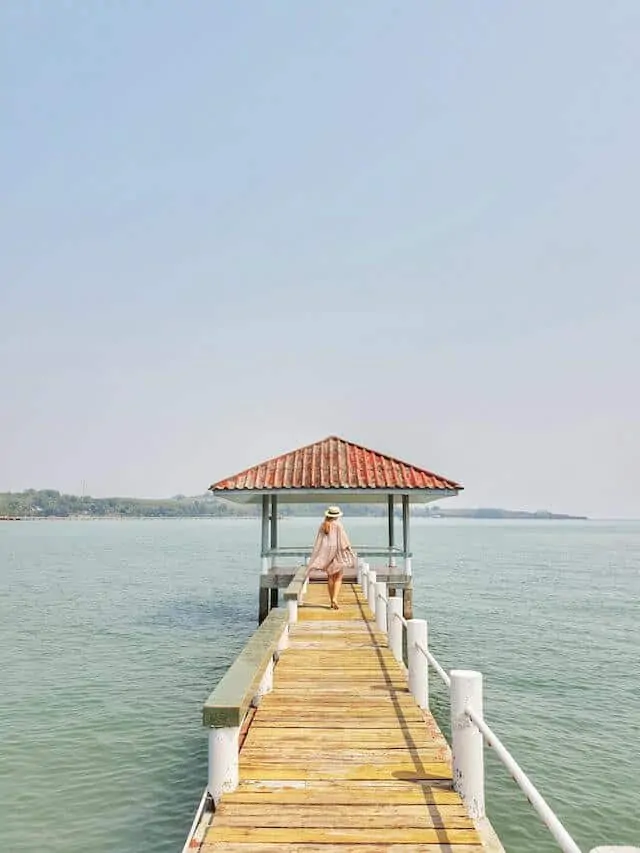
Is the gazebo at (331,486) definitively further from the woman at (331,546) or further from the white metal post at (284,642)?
the white metal post at (284,642)

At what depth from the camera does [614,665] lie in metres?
20.2

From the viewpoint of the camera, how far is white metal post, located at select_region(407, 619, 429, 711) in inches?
307

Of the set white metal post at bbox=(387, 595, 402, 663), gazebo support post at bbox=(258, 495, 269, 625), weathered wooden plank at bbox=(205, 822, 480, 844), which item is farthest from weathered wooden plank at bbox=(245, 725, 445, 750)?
gazebo support post at bbox=(258, 495, 269, 625)

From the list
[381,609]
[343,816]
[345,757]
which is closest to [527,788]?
[343,816]

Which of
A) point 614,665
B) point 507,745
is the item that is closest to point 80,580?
point 614,665

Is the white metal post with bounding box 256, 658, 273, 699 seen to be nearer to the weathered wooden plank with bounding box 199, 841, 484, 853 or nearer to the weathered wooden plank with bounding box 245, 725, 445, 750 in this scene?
the weathered wooden plank with bounding box 245, 725, 445, 750

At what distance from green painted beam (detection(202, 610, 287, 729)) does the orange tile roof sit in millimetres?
11843

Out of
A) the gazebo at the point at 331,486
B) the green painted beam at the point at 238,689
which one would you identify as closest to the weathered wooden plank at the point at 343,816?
the green painted beam at the point at 238,689

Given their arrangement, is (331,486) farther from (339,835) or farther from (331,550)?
(339,835)

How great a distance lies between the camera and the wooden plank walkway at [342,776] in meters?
4.60

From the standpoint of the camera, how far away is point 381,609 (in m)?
13.1

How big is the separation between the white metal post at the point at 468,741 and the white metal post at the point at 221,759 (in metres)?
1.71

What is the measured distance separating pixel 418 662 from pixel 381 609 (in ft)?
16.9

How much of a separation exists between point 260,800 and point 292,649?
625cm
